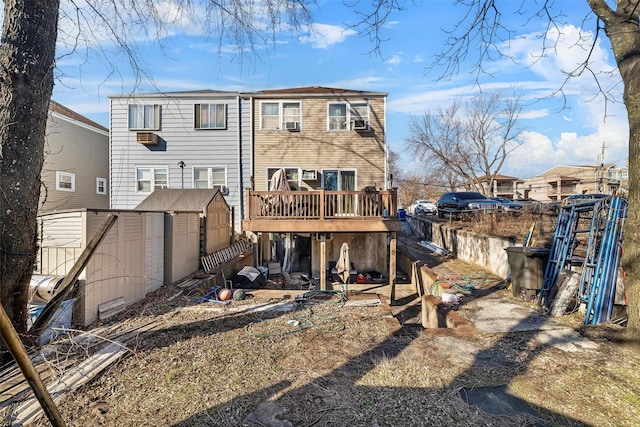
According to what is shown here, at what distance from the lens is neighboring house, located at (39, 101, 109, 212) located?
49.2 ft

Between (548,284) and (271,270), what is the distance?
8.54m

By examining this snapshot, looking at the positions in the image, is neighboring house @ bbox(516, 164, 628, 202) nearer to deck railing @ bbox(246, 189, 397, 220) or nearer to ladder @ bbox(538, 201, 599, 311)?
deck railing @ bbox(246, 189, 397, 220)

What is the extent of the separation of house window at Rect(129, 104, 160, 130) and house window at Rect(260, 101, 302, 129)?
442 cm

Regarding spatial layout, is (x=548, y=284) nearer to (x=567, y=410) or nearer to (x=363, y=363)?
(x=567, y=410)

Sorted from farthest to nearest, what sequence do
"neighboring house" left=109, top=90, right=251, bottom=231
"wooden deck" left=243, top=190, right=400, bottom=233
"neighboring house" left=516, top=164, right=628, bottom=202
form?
"neighboring house" left=516, top=164, right=628, bottom=202 < "neighboring house" left=109, top=90, right=251, bottom=231 < "wooden deck" left=243, top=190, right=400, bottom=233

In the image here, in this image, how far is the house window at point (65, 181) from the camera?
15297 mm

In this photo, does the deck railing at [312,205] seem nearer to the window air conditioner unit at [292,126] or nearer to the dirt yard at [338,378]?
the dirt yard at [338,378]

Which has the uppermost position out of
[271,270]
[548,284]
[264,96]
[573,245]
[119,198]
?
[264,96]

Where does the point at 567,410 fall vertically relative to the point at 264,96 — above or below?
below

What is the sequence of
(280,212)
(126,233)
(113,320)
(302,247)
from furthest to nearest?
(302,247) < (280,212) < (126,233) < (113,320)

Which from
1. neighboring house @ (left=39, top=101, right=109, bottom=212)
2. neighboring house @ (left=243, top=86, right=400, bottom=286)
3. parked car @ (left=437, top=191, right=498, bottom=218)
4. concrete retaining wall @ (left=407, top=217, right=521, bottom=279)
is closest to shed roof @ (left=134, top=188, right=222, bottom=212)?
neighboring house @ (left=243, top=86, right=400, bottom=286)

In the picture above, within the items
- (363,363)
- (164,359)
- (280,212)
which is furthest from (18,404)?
(280,212)

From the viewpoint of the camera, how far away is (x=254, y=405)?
286 centimetres

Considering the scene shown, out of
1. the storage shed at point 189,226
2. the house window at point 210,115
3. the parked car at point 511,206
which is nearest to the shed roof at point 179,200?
the storage shed at point 189,226
